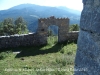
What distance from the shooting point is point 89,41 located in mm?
2039

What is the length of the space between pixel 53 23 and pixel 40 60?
14.3 feet

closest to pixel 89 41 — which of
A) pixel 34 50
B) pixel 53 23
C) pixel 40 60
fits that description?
pixel 40 60

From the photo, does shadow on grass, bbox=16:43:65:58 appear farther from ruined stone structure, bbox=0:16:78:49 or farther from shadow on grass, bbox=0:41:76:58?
ruined stone structure, bbox=0:16:78:49

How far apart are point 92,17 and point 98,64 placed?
44 centimetres

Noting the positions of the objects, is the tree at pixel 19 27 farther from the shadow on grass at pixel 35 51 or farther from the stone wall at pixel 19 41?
the shadow on grass at pixel 35 51

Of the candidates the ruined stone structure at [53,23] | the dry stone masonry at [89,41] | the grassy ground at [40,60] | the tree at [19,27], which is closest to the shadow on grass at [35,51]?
the grassy ground at [40,60]

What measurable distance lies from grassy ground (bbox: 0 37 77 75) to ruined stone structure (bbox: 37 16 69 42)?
0.60 m

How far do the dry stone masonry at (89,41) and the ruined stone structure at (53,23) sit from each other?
36.8 ft

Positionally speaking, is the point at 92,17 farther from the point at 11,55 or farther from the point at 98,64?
the point at 11,55

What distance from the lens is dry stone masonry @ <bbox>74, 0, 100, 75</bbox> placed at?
1.88m

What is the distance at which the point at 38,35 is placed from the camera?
13547 millimetres

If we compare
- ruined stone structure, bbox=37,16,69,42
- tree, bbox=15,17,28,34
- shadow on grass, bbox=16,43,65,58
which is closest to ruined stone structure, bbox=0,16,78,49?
ruined stone structure, bbox=37,16,69,42

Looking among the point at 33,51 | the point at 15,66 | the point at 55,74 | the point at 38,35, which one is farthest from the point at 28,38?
the point at 55,74

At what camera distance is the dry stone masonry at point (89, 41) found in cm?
188
